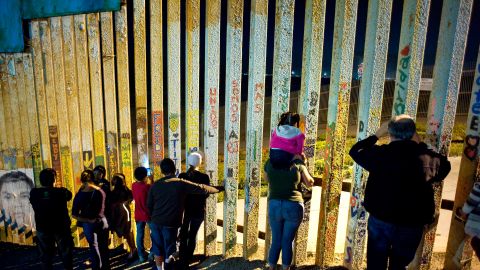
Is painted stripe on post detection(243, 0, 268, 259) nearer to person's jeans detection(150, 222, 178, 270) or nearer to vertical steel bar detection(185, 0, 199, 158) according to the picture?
vertical steel bar detection(185, 0, 199, 158)

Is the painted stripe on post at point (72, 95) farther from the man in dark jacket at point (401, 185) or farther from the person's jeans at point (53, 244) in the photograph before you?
the man in dark jacket at point (401, 185)

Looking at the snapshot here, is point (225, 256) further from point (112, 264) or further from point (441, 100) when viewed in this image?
point (441, 100)

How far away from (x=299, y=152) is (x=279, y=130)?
1.07 ft

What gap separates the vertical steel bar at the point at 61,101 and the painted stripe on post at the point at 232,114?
2256mm

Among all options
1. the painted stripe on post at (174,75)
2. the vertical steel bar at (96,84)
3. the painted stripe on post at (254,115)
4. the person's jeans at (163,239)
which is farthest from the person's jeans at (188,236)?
the vertical steel bar at (96,84)

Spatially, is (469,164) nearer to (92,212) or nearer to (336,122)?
(336,122)

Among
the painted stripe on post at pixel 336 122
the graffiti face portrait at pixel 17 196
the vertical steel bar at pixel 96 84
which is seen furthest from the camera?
the graffiti face portrait at pixel 17 196

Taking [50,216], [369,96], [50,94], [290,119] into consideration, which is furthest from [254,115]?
[50,94]

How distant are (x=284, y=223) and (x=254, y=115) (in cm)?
129

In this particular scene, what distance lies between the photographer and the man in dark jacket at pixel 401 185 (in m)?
2.47

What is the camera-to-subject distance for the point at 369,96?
3504mm

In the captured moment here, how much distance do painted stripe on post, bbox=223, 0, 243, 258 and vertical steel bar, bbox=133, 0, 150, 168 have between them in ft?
3.73

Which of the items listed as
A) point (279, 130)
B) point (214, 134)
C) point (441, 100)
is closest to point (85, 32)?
point (214, 134)

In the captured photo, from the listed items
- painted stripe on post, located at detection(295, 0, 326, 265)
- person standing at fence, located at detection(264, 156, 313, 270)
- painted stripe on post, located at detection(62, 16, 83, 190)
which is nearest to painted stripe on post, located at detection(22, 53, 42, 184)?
painted stripe on post, located at detection(62, 16, 83, 190)
